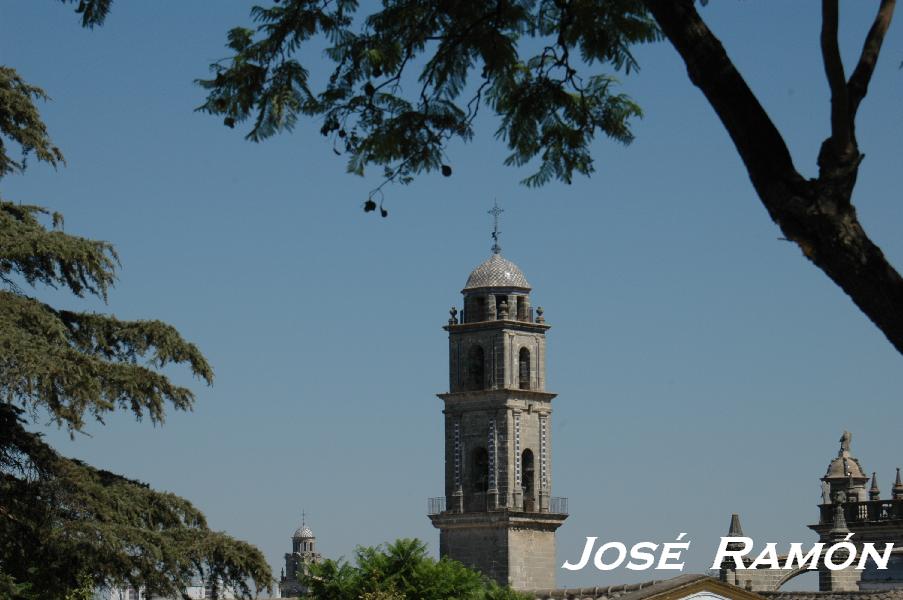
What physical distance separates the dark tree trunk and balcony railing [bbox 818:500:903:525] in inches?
1623

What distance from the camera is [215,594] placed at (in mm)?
18500

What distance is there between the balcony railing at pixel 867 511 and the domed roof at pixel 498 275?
34151 mm

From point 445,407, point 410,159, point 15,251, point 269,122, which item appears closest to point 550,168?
point 410,159

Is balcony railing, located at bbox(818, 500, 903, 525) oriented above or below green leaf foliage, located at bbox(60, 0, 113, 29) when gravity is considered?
above

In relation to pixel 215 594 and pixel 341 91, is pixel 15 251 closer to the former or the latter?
pixel 215 594

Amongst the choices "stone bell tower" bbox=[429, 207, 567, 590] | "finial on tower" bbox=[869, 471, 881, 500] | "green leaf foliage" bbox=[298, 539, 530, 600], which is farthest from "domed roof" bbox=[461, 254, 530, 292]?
"green leaf foliage" bbox=[298, 539, 530, 600]

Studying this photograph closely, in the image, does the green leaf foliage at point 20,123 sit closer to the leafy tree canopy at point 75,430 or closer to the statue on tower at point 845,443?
the leafy tree canopy at point 75,430

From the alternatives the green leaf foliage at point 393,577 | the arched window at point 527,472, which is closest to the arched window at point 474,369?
the arched window at point 527,472

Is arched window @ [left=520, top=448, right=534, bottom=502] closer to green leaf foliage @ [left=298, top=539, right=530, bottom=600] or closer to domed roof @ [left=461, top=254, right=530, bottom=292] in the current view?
domed roof @ [left=461, top=254, right=530, bottom=292]

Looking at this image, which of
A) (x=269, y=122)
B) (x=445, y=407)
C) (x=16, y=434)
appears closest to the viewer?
(x=269, y=122)

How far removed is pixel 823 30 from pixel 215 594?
13.6 metres

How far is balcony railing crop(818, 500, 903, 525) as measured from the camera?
1806 inches

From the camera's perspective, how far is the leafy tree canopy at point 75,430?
17000 millimetres

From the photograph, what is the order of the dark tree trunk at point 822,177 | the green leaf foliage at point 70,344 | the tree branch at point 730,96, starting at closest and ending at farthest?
1. the dark tree trunk at point 822,177
2. the tree branch at point 730,96
3. the green leaf foliage at point 70,344
